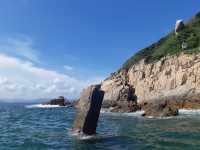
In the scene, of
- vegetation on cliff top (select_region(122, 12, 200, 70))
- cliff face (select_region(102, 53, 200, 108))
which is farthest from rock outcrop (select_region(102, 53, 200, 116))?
vegetation on cliff top (select_region(122, 12, 200, 70))

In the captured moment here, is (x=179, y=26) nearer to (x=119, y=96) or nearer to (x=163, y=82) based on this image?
(x=163, y=82)

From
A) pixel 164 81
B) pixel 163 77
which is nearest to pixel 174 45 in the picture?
pixel 163 77

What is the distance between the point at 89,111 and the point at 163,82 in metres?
64.2

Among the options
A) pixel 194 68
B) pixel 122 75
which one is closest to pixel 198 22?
pixel 122 75

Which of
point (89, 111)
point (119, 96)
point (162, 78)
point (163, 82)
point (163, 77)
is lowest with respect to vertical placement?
point (89, 111)

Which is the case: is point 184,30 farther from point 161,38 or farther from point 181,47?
point 181,47

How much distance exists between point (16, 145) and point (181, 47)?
88549 mm

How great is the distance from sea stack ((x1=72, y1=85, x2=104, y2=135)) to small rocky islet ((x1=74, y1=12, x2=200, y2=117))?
1167 inches

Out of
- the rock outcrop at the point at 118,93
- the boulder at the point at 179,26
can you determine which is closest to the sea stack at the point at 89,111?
the rock outcrop at the point at 118,93

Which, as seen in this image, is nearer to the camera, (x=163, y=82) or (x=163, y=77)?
(x=163, y=82)

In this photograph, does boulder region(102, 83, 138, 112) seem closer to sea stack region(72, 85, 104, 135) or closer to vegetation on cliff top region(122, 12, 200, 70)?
vegetation on cliff top region(122, 12, 200, 70)

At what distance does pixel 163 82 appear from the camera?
9981 cm

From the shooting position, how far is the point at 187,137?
36.3 metres

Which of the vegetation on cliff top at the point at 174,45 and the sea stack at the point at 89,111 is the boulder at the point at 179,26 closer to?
the vegetation on cliff top at the point at 174,45
